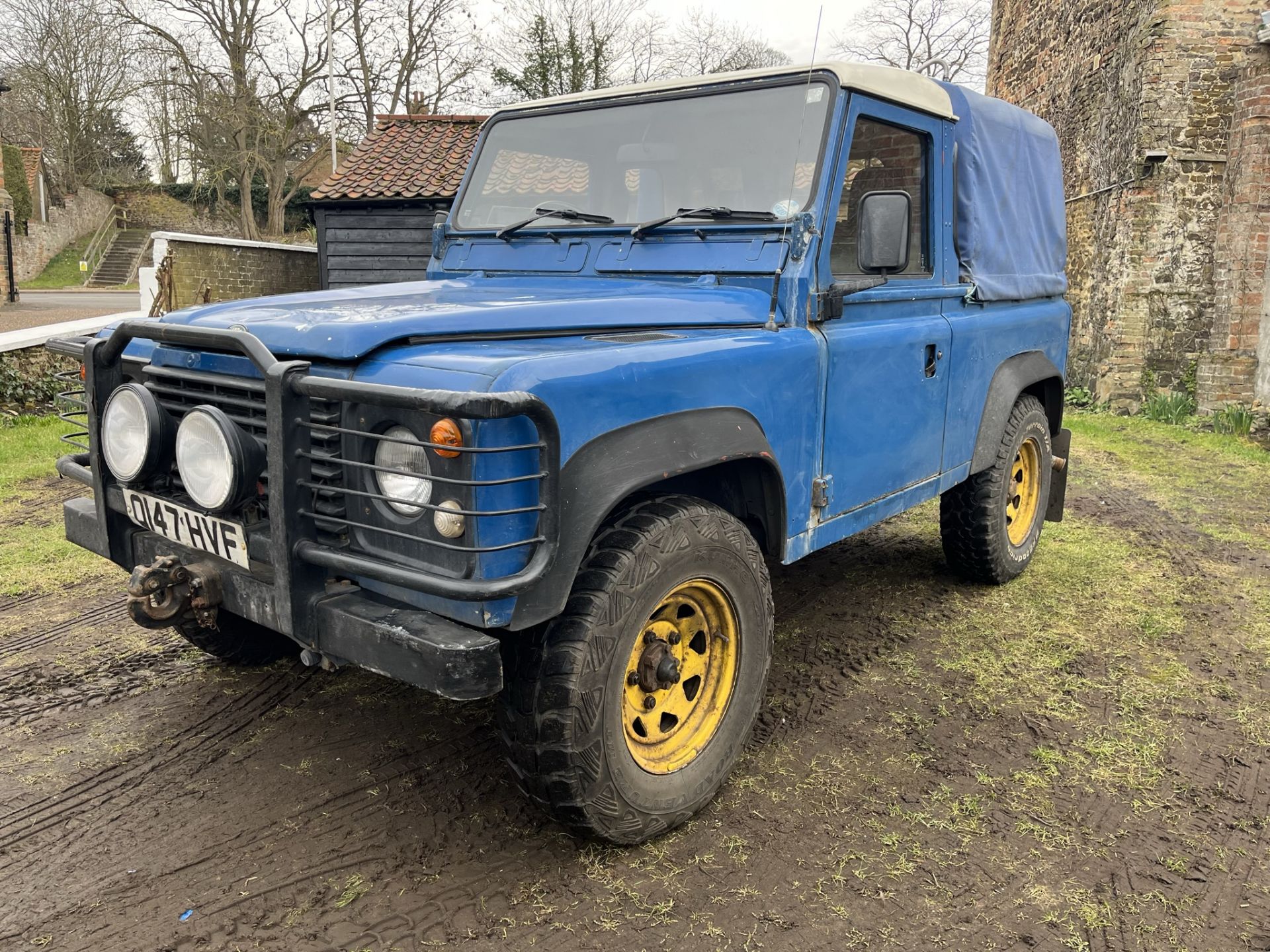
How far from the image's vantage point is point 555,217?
3.64 metres

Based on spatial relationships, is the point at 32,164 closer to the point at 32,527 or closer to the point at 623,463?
the point at 32,527

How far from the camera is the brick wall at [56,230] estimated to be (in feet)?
104

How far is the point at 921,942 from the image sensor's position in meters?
2.32

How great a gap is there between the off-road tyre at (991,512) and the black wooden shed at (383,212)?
37.0ft

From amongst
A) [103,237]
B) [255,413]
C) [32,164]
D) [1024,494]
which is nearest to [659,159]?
[255,413]

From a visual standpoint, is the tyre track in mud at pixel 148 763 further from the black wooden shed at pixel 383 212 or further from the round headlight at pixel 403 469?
the black wooden shed at pixel 383 212

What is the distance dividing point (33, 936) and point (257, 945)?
0.55m

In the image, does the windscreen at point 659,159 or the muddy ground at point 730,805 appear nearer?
the muddy ground at point 730,805

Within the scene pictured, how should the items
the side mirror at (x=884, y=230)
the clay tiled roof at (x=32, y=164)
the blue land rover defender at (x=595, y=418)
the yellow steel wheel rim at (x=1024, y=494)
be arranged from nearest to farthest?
the blue land rover defender at (x=595, y=418) < the side mirror at (x=884, y=230) < the yellow steel wheel rim at (x=1024, y=494) < the clay tiled roof at (x=32, y=164)

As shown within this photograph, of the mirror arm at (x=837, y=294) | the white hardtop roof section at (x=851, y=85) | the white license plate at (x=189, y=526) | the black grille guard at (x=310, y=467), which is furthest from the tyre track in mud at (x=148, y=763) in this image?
the white hardtop roof section at (x=851, y=85)

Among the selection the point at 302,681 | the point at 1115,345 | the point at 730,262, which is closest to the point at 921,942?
the point at 730,262

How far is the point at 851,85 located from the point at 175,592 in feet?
8.85

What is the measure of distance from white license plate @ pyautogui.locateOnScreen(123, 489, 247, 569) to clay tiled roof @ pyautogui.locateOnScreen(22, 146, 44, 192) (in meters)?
38.5

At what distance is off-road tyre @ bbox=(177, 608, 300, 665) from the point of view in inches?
142
